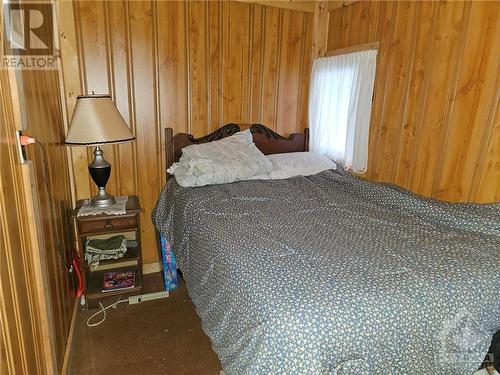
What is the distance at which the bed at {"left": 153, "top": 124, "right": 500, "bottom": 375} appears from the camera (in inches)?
38.4

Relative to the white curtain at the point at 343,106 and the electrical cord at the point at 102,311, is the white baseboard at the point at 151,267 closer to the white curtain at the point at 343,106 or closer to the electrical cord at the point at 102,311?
the electrical cord at the point at 102,311

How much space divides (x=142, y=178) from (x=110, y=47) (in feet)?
3.21

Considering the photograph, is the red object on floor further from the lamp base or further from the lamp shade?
the lamp shade

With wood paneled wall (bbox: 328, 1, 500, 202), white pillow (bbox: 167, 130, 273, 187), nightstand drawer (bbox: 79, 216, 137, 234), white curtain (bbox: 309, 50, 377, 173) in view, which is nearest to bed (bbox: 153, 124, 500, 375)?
Answer: wood paneled wall (bbox: 328, 1, 500, 202)

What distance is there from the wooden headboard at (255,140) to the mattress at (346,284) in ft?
2.88

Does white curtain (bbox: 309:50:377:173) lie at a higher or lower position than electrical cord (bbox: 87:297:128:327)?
higher

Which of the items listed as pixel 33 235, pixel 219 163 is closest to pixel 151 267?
pixel 219 163

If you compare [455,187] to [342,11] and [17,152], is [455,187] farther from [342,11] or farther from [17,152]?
[17,152]

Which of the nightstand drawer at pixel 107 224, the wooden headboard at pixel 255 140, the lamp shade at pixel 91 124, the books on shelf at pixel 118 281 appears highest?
the lamp shade at pixel 91 124

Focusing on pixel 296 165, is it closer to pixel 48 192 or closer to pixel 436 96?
pixel 436 96

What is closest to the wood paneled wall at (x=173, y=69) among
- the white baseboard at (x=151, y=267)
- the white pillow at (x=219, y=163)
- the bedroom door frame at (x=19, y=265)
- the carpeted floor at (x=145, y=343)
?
the white baseboard at (x=151, y=267)

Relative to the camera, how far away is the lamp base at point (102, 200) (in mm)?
2312

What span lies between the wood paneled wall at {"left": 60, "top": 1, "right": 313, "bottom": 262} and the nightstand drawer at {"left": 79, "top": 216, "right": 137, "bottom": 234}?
16.6 inches

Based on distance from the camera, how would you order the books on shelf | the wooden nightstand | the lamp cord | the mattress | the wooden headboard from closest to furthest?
the mattress < the lamp cord < the wooden nightstand < the books on shelf < the wooden headboard
